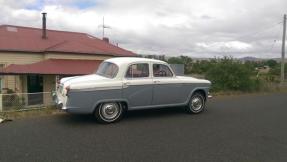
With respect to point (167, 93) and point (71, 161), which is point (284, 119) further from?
point (71, 161)

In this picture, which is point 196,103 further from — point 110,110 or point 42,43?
point 42,43

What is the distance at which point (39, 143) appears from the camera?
591 centimetres

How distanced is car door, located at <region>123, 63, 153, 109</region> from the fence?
3.34 meters

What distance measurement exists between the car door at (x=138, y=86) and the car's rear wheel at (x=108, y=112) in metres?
0.35

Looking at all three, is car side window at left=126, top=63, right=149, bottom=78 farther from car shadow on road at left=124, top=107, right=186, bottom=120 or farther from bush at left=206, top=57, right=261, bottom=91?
bush at left=206, top=57, right=261, bottom=91

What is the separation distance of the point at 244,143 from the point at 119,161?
8.85 feet

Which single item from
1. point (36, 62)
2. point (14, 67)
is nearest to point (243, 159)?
point (14, 67)

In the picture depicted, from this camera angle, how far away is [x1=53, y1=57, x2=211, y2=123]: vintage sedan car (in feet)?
24.0

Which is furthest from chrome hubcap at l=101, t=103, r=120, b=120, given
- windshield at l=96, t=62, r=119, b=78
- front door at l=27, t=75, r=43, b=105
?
front door at l=27, t=75, r=43, b=105

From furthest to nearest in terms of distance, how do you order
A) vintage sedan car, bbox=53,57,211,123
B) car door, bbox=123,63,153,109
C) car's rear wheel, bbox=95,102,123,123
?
car door, bbox=123,63,153,109 < car's rear wheel, bbox=95,102,123,123 < vintage sedan car, bbox=53,57,211,123

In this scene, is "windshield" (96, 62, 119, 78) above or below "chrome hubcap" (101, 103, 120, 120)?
above

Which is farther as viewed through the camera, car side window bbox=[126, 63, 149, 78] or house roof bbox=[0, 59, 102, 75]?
house roof bbox=[0, 59, 102, 75]

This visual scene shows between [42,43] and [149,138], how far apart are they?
1718 cm

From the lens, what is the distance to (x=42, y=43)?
841 inches
